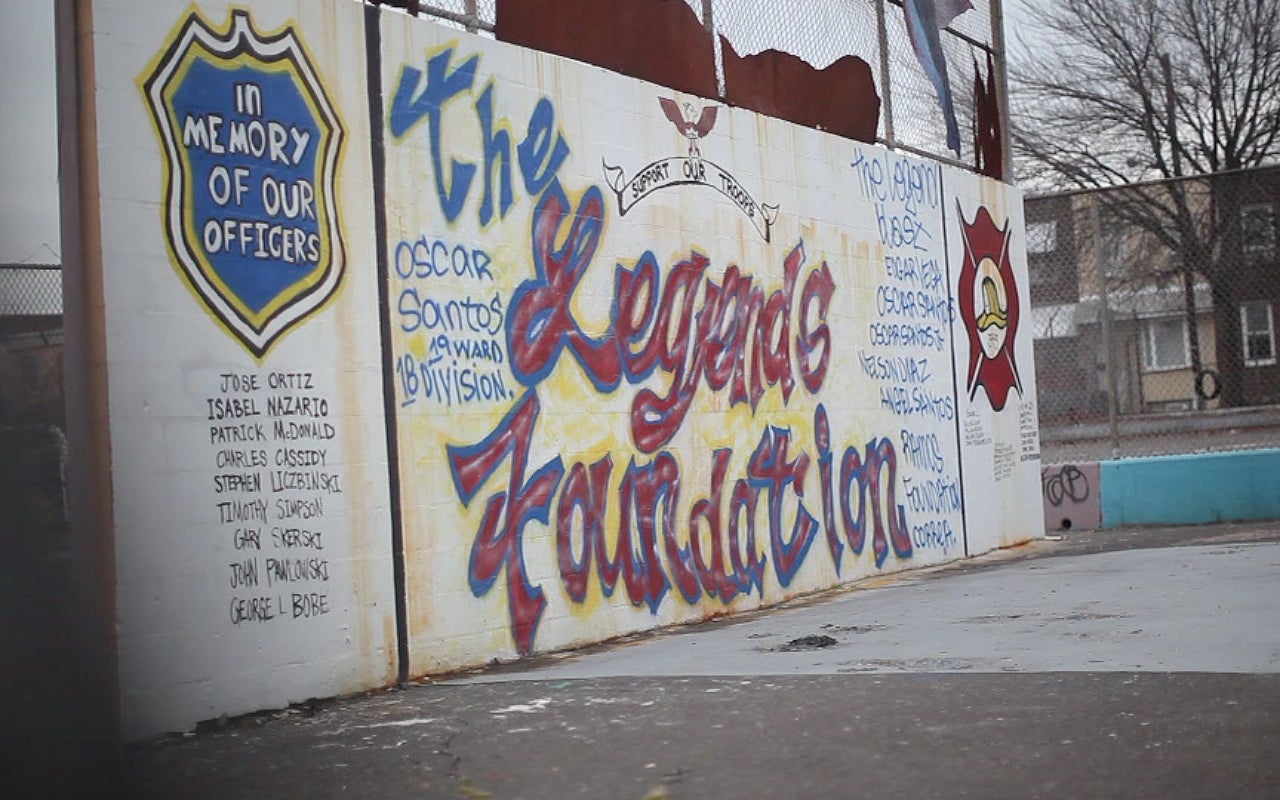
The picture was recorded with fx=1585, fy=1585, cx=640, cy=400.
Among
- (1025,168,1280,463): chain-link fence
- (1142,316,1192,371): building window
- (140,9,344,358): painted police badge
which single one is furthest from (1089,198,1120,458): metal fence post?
(140,9,344,358): painted police badge

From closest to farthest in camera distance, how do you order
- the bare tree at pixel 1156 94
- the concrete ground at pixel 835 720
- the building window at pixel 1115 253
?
1. the concrete ground at pixel 835 720
2. the building window at pixel 1115 253
3. the bare tree at pixel 1156 94

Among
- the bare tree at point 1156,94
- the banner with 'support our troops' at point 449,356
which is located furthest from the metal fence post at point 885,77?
the bare tree at point 1156,94

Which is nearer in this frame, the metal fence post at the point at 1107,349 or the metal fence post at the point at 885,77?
the metal fence post at the point at 885,77

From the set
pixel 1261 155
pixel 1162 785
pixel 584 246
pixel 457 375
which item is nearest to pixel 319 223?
pixel 457 375

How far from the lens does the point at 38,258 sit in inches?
243

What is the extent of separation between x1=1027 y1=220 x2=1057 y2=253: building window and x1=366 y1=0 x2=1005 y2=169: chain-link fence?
2144 millimetres

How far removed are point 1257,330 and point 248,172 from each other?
11.7 meters

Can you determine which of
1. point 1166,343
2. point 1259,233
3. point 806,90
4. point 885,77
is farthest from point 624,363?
point 1259,233

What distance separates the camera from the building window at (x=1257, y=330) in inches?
Result: 608

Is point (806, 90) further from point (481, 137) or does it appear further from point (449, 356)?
point (449, 356)

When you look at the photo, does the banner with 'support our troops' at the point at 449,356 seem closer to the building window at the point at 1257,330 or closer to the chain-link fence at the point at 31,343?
the chain-link fence at the point at 31,343

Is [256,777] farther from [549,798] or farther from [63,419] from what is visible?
[63,419]

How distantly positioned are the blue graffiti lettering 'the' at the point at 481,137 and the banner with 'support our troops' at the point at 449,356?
0.02 m

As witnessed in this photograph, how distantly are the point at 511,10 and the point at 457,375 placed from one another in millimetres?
2110
